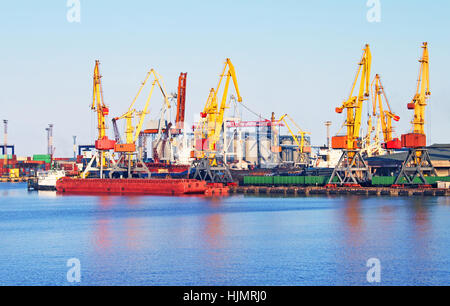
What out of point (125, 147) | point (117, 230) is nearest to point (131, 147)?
point (125, 147)

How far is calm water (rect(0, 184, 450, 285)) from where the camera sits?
3569 cm

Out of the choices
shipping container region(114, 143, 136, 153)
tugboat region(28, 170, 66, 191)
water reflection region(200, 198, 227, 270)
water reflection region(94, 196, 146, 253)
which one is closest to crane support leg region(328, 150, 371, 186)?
water reflection region(200, 198, 227, 270)

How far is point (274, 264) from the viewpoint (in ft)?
127

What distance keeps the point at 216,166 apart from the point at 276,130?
74.2 m

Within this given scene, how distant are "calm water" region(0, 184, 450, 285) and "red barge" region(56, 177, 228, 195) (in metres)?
30.5

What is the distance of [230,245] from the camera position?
152 ft

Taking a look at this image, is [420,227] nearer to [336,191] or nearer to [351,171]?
[336,191]

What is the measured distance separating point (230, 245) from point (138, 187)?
67.7 meters

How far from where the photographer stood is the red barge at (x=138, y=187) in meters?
108

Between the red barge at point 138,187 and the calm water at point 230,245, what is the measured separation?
30.5 meters

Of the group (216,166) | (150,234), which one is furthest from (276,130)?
(150,234)

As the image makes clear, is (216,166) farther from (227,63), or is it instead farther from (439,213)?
(439,213)

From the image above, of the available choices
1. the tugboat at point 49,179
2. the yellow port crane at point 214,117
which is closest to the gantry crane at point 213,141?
the yellow port crane at point 214,117

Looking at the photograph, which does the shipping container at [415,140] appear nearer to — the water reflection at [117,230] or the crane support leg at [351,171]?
the crane support leg at [351,171]
